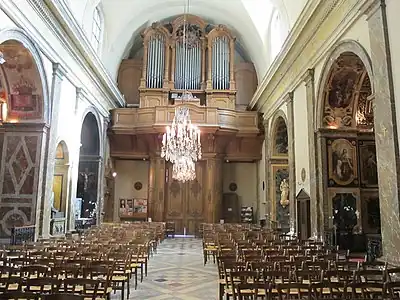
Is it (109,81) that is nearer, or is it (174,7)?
(109,81)

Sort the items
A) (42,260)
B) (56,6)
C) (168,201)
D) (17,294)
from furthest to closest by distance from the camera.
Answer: (168,201), (56,6), (42,260), (17,294)

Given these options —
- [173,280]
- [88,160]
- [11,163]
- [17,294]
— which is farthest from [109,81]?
[17,294]

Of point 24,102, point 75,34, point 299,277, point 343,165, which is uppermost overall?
point 75,34

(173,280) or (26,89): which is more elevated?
(26,89)

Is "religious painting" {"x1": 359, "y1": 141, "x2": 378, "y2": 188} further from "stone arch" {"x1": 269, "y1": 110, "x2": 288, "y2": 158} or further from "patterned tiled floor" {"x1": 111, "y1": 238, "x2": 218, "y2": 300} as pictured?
"patterned tiled floor" {"x1": 111, "y1": 238, "x2": 218, "y2": 300}

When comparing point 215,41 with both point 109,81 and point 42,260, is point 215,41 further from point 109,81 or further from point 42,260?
point 42,260

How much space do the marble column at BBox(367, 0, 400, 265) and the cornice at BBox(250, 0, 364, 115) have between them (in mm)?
1188

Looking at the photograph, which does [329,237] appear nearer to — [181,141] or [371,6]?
[181,141]

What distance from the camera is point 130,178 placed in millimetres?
22594

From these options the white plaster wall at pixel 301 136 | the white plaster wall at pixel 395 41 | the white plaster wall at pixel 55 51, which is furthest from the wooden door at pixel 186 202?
the white plaster wall at pixel 395 41

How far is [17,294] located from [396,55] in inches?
290

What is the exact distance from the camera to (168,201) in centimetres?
2120

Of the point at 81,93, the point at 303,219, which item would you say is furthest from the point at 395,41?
the point at 81,93

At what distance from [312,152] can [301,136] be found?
1.61 m
